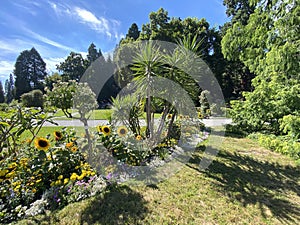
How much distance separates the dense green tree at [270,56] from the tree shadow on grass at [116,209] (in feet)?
12.9

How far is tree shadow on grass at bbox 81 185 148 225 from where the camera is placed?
187 cm

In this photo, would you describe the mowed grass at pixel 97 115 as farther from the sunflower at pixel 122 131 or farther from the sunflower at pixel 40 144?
the sunflower at pixel 40 144

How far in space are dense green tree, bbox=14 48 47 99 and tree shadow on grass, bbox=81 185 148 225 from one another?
28615 mm

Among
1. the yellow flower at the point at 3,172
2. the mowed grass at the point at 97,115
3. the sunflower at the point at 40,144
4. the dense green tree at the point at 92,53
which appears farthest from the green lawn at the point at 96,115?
the dense green tree at the point at 92,53

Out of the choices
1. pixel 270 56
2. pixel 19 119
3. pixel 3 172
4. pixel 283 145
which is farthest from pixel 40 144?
pixel 283 145

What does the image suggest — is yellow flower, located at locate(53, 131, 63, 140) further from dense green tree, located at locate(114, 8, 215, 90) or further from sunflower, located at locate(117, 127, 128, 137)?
dense green tree, located at locate(114, 8, 215, 90)

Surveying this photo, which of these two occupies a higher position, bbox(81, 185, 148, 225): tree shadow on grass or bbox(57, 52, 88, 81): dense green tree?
bbox(57, 52, 88, 81): dense green tree

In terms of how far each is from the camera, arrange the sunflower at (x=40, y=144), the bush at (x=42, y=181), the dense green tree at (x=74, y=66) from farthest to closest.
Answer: the dense green tree at (x=74, y=66)
the sunflower at (x=40, y=144)
the bush at (x=42, y=181)

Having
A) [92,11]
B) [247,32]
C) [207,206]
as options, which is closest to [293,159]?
[207,206]

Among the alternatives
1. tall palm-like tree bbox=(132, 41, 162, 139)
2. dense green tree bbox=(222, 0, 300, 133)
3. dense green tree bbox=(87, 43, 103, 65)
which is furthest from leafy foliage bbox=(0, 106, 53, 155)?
dense green tree bbox=(87, 43, 103, 65)

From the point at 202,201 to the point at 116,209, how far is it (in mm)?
1097

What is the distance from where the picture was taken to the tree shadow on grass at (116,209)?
187cm

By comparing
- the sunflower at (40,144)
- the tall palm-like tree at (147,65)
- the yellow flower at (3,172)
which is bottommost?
the yellow flower at (3,172)

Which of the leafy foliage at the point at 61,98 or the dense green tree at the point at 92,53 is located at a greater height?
the dense green tree at the point at 92,53
